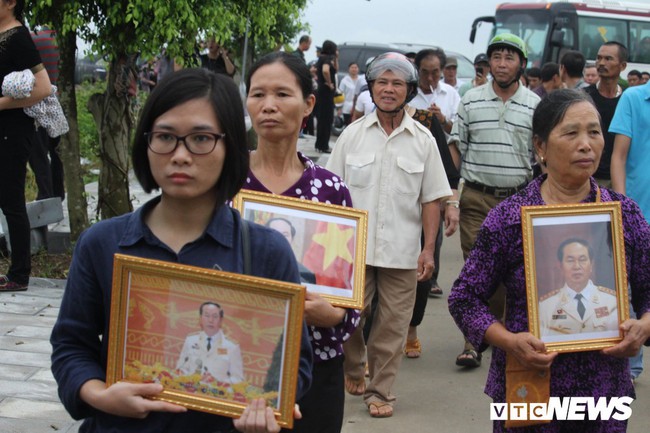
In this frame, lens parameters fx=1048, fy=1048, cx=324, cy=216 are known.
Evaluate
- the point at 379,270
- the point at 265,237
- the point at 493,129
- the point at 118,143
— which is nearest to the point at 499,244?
the point at 265,237

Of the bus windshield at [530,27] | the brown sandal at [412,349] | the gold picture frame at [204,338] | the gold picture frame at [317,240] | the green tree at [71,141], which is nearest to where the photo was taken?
the gold picture frame at [204,338]

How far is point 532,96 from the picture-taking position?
285 inches

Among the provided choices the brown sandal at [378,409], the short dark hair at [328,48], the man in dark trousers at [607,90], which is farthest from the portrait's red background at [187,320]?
the short dark hair at [328,48]

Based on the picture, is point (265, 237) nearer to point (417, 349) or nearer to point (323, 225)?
point (323, 225)

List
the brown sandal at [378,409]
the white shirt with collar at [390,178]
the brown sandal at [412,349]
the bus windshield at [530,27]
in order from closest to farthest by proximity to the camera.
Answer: the white shirt with collar at [390,178] < the brown sandal at [378,409] < the brown sandal at [412,349] < the bus windshield at [530,27]

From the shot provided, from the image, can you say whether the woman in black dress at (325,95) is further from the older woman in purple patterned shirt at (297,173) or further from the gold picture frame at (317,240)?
the gold picture frame at (317,240)

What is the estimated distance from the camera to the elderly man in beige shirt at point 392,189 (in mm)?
5758

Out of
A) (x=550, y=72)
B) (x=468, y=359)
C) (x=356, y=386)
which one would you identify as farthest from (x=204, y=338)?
(x=550, y=72)

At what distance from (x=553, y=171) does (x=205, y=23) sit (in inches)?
207

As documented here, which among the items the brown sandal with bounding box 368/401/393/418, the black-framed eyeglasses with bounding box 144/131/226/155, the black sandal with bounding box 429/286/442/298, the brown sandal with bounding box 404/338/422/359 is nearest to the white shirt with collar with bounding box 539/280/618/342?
the black-framed eyeglasses with bounding box 144/131/226/155

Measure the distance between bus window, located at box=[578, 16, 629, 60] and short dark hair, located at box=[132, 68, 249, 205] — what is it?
78.2 feet

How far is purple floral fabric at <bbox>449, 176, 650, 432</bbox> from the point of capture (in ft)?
11.2

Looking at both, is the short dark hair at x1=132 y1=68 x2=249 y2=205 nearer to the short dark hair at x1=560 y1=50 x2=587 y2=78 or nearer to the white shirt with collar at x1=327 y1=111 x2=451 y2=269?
the white shirt with collar at x1=327 y1=111 x2=451 y2=269

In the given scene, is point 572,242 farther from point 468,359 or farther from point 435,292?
point 435,292
